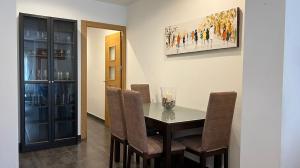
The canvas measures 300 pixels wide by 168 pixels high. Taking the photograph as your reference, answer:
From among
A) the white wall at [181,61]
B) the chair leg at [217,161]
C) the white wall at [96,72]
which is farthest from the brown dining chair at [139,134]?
the white wall at [96,72]

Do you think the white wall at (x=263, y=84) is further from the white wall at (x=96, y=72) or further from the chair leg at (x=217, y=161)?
the white wall at (x=96, y=72)

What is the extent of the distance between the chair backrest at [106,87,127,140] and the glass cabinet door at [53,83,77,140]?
1329mm

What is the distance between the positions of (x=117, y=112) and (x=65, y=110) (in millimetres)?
1587

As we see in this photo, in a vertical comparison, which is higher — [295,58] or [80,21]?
[80,21]

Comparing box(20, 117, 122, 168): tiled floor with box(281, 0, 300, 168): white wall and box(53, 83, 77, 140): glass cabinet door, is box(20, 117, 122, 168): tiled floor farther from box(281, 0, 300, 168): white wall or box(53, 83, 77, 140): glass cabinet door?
box(281, 0, 300, 168): white wall

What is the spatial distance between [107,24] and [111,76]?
1232mm

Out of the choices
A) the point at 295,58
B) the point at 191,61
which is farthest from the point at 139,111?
the point at 295,58

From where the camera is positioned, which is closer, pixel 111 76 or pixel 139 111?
pixel 139 111

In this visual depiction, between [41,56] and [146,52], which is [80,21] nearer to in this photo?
[41,56]

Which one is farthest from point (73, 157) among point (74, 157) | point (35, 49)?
point (35, 49)

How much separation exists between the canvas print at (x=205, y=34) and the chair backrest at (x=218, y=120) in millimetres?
658

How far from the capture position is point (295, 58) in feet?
3.78

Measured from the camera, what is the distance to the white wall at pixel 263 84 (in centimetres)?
112

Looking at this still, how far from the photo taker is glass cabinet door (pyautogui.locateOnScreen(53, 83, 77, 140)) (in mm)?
3811
